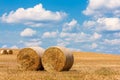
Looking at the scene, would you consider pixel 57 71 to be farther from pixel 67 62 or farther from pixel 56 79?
pixel 56 79

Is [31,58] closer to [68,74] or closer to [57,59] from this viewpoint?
[57,59]

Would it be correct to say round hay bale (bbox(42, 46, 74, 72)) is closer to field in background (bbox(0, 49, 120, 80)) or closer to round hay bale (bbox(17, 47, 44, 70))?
round hay bale (bbox(17, 47, 44, 70))

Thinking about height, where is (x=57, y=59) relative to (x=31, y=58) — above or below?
below

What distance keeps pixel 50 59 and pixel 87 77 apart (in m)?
6.55

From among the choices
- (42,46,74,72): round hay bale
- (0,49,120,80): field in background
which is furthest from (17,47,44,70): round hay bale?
(0,49,120,80): field in background

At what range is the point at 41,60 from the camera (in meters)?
23.8

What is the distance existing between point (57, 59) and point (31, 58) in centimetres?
196

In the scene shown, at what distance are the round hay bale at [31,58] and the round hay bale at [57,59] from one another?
0.53 meters

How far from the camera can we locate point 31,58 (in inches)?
941

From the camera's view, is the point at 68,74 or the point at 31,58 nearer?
the point at 68,74

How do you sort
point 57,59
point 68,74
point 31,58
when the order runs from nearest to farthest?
point 68,74
point 57,59
point 31,58

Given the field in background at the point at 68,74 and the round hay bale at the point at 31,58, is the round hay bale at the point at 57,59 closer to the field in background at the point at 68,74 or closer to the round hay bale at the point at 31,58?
the round hay bale at the point at 31,58

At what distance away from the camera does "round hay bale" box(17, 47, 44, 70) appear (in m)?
23.7

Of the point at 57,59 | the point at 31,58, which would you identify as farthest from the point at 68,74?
the point at 31,58
